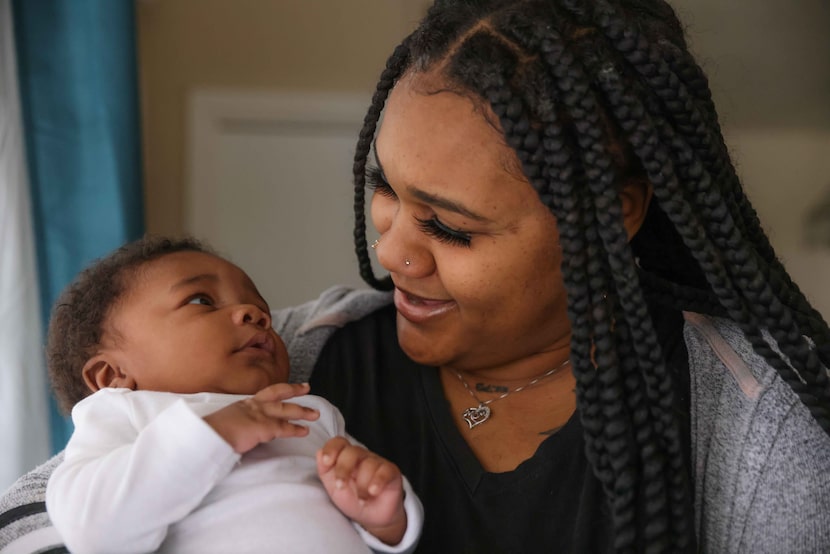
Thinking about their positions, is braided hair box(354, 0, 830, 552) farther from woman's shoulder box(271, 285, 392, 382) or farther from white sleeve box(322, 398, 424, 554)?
woman's shoulder box(271, 285, 392, 382)

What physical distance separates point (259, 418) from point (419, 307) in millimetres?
337

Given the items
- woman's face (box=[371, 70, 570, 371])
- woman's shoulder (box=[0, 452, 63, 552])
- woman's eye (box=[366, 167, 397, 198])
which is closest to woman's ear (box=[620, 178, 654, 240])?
woman's face (box=[371, 70, 570, 371])

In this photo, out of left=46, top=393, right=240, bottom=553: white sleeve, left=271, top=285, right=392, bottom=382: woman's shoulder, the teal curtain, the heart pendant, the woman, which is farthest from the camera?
the teal curtain

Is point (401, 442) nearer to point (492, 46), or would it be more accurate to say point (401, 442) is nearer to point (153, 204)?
point (492, 46)

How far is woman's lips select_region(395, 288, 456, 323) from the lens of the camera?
49.2 inches

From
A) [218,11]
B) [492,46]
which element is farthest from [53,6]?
[492,46]

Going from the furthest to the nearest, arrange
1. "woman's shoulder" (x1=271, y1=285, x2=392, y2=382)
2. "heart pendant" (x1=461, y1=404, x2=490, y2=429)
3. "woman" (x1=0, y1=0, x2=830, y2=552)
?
"woman's shoulder" (x1=271, y1=285, x2=392, y2=382) → "heart pendant" (x1=461, y1=404, x2=490, y2=429) → "woman" (x1=0, y1=0, x2=830, y2=552)

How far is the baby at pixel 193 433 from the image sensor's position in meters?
0.97

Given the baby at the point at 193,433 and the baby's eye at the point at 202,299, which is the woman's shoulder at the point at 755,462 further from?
the baby's eye at the point at 202,299

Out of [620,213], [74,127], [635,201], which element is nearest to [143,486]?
[620,213]

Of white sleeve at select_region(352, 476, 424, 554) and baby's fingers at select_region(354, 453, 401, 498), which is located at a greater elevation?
baby's fingers at select_region(354, 453, 401, 498)

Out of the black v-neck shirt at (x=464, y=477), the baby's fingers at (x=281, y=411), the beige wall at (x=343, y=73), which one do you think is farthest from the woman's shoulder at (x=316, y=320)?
the beige wall at (x=343, y=73)

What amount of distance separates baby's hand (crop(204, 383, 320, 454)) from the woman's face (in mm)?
256

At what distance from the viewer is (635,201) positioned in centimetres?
122
